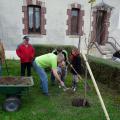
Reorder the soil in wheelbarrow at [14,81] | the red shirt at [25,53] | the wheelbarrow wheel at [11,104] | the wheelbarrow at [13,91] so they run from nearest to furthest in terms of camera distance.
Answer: the wheelbarrow at [13,91], the wheelbarrow wheel at [11,104], the soil in wheelbarrow at [14,81], the red shirt at [25,53]

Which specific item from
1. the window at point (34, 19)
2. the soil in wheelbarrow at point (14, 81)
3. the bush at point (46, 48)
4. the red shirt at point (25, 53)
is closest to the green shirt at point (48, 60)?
the soil in wheelbarrow at point (14, 81)

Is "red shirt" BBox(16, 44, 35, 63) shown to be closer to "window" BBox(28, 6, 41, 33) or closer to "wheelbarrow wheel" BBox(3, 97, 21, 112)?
"wheelbarrow wheel" BBox(3, 97, 21, 112)

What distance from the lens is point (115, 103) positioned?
8188 mm

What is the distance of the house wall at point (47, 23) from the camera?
16.0 metres

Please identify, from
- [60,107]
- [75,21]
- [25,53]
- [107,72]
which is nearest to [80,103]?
[60,107]

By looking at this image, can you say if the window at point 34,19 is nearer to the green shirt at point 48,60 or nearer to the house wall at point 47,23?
the house wall at point 47,23

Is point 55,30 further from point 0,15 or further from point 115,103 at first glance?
point 115,103

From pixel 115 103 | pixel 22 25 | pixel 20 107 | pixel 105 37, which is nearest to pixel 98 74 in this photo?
pixel 115 103

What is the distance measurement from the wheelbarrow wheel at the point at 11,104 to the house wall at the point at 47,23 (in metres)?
9.60

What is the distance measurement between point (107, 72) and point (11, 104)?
446 cm

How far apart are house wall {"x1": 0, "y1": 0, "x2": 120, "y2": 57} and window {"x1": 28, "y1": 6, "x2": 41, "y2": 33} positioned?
460 mm

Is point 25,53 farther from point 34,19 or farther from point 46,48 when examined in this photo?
point 34,19

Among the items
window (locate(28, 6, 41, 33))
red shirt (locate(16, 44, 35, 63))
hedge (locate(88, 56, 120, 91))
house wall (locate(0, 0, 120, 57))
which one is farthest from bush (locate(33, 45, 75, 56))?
red shirt (locate(16, 44, 35, 63))

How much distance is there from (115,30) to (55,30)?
203 inches
